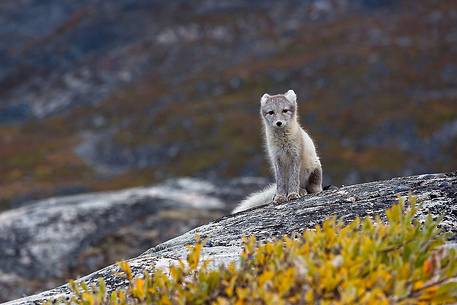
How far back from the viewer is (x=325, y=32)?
121688 mm

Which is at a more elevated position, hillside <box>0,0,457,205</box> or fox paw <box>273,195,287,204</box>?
hillside <box>0,0,457,205</box>

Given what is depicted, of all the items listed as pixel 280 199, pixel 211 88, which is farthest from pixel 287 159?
pixel 211 88

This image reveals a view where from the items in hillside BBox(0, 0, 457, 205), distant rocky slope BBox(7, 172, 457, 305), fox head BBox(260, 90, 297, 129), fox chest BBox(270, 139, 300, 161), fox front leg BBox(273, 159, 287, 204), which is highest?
hillside BBox(0, 0, 457, 205)

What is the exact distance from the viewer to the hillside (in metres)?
84.4

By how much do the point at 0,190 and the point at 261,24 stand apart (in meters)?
69.6

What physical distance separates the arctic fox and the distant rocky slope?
2.72 m

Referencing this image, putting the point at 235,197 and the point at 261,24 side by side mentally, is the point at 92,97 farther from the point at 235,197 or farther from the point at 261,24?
the point at 235,197

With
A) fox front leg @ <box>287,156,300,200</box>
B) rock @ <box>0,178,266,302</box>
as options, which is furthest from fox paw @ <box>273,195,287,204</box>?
rock @ <box>0,178,266,302</box>

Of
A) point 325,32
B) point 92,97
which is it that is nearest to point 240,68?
point 325,32

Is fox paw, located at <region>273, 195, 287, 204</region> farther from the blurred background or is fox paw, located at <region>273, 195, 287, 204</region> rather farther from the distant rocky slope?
the blurred background

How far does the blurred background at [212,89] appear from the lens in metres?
84.1

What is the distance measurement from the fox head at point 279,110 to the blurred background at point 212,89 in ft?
203

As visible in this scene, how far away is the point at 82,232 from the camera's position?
2072 centimetres

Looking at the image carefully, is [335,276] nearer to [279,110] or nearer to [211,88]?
[279,110]
